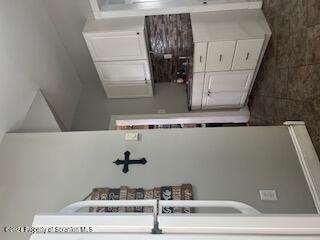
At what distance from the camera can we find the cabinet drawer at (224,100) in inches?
135

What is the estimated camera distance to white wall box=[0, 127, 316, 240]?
5.82ft

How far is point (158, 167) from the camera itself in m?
1.91

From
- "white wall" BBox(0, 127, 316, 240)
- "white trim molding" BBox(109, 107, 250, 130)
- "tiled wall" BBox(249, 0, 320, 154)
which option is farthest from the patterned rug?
"white trim molding" BBox(109, 107, 250, 130)

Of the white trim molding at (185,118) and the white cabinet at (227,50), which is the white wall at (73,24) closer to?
the white trim molding at (185,118)

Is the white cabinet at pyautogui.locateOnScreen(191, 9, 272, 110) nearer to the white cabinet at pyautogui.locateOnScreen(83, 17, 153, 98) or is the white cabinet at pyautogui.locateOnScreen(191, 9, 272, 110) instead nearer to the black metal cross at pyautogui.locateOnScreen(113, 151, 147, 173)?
the white cabinet at pyautogui.locateOnScreen(83, 17, 153, 98)

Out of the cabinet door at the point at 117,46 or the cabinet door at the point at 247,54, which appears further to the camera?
the cabinet door at the point at 117,46

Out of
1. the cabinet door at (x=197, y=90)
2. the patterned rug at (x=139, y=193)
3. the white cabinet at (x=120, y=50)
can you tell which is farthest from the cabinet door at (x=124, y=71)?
the patterned rug at (x=139, y=193)

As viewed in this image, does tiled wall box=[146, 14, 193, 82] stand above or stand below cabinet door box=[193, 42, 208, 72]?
above

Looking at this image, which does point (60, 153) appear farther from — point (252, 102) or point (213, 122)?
point (252, 102)

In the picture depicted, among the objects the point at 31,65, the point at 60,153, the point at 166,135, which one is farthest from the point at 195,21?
the point at 60,153

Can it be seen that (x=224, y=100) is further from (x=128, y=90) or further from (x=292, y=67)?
(x=128, y=90)

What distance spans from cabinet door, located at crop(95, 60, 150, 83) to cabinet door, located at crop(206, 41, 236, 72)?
0.84 metres

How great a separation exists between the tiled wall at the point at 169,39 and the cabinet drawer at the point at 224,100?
2.11 feet

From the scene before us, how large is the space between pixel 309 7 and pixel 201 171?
1.59 meters
